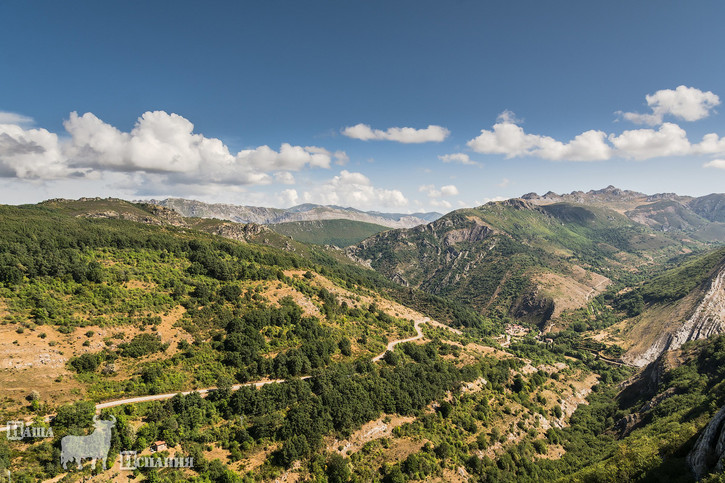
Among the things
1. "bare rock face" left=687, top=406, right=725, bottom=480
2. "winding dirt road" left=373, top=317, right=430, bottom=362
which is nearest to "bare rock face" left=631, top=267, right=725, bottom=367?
"winding dirt road" left=373, top=317, right=430, bottom=362

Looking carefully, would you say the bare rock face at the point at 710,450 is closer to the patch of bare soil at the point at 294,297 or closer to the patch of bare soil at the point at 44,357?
the patch of bare soil at the point at 294,297

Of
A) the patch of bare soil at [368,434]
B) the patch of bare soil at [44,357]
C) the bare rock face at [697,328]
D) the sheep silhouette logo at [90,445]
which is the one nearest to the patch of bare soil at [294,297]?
the patch of bare soil at [44,357]

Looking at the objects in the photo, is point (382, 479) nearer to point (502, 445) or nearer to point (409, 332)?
point (502, 445)

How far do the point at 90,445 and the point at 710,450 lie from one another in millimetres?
80717

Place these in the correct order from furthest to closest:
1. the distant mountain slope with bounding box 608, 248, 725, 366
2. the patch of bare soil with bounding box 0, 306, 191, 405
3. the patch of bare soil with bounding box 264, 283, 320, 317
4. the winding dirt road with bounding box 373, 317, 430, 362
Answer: the distant mountain slope with bounding box 608, 248, 725, 366 → the patch of bare soil with bounding box 264, 283, 320, 317 → the winding dirt road with bounding box 373, 317, 430, 362 → the patch of bare soil with bounding box 0, 306, 191, 405

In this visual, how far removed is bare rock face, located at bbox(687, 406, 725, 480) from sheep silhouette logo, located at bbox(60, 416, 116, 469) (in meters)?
76.7

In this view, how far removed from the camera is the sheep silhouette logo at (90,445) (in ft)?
138

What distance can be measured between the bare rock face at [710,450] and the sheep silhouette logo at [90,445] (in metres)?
76.7

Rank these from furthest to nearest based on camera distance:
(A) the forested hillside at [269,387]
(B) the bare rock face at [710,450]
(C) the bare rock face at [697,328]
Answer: (C) the bare rock face at [697,328] < (A) the forested hillside at [269,387] < (B) the bare rock face at [710,450]

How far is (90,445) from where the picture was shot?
145 feet

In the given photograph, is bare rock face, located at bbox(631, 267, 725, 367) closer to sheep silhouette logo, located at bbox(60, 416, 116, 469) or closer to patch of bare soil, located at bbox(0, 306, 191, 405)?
sheep silhouette logo, located at bbox(60, 416, 116, 469)

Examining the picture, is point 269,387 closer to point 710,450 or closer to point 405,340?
point 405,340

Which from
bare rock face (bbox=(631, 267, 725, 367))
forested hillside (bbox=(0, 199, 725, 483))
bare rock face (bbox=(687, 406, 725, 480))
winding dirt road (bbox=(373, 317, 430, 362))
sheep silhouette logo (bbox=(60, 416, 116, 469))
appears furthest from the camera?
bare rock face (bbox=(631, 267, 725, 367))

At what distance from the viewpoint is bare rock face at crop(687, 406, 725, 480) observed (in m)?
33.9
